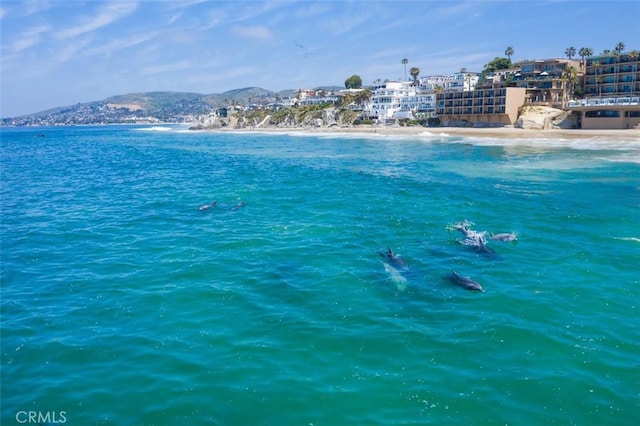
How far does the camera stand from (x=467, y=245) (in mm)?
25719

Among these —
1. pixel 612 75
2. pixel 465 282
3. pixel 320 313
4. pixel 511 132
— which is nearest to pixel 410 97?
pixel 511 132

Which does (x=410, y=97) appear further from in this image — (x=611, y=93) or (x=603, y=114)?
(x=603, y=114)

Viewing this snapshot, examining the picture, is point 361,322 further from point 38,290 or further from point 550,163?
point 550,163

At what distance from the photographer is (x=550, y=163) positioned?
62562 mm

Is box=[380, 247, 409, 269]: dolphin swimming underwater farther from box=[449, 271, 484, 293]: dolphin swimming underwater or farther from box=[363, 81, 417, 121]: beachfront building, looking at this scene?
box=[363, 81, 417, 121]: beachfront building

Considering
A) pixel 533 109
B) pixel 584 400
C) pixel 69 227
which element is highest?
pixel 533 109

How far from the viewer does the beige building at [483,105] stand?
12057 cm

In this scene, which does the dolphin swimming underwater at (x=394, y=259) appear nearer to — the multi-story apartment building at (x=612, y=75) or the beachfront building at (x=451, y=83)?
the multi-story apartment building at (x=612, y=75)

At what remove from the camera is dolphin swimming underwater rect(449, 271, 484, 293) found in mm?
19781

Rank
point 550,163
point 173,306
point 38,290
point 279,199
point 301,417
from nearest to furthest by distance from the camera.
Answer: point 301,417 → point 173,306 → point 38,290 → point 279,199 → point 550,163

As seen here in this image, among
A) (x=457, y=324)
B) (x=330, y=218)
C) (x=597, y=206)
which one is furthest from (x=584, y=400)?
(x=597, y=206)

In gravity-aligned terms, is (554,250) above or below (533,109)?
below

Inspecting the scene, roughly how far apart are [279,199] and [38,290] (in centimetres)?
2272

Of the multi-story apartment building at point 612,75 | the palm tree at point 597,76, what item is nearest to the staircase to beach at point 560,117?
the multi-story apartment building at point 612,75
